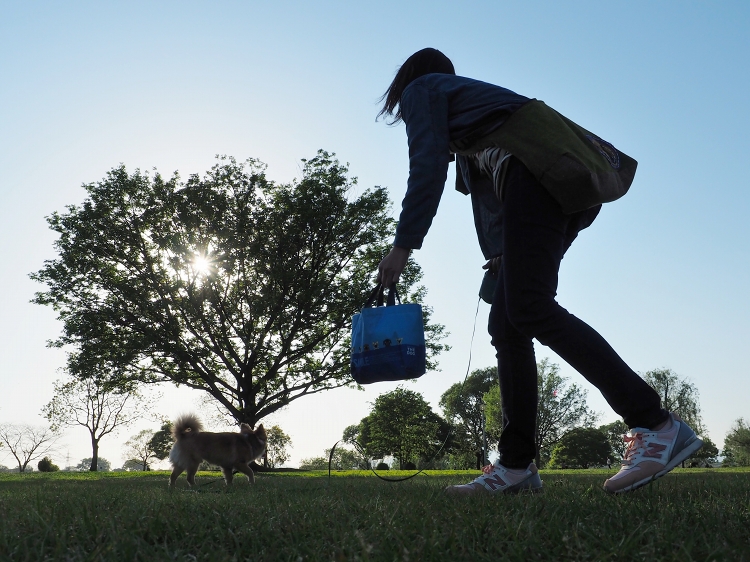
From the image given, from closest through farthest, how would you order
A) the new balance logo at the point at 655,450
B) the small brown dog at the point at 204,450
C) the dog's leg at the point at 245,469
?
the new balance logo at the point at 655,450 → the small brown dog at the point at 204,450 → the dog's leg at the point at 245,469

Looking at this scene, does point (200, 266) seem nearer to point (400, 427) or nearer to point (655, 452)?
point (655, 452)

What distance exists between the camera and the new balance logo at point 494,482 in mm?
3146

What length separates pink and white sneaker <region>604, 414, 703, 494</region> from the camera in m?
2.62

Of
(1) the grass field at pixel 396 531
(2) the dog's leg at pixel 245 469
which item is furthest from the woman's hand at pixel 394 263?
(2) the dog's leg at pixel 245 469

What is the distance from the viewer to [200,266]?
819 inches

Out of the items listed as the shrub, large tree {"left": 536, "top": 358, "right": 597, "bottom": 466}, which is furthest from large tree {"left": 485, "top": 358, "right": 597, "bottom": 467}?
the shrub

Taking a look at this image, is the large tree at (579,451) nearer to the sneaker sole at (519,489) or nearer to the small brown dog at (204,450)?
the small brown dog at (204,450)

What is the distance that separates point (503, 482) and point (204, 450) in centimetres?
650

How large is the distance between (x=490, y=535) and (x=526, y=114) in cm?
209

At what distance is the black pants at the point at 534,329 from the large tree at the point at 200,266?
57.3 ft

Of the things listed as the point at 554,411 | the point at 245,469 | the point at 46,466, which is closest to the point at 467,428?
the point at 554,411

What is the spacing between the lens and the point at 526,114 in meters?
3.01

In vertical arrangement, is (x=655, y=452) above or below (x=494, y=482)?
above

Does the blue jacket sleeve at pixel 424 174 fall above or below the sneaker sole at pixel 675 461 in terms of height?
above
